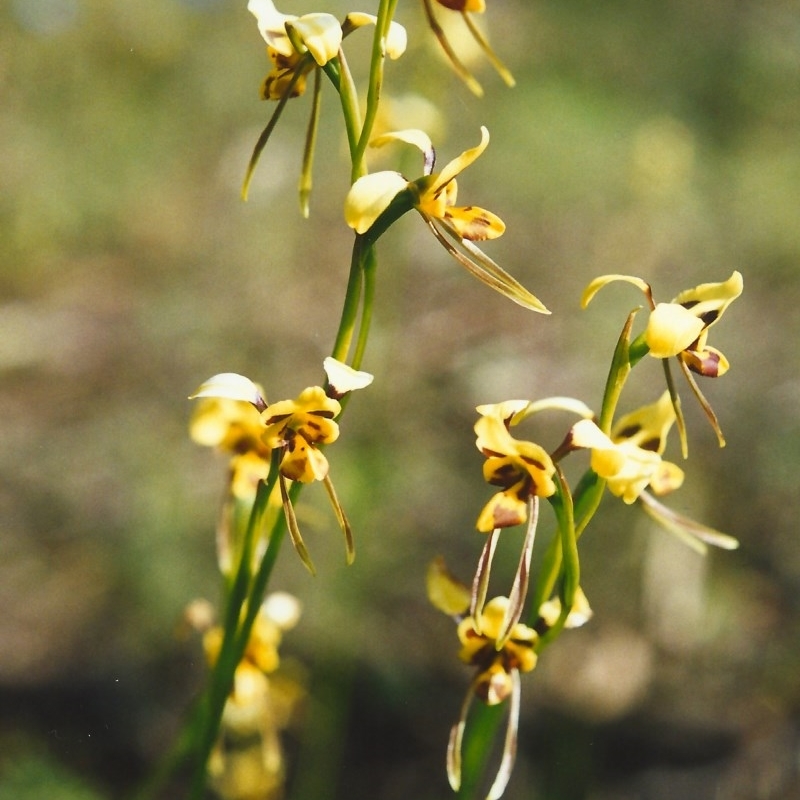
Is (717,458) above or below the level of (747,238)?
below

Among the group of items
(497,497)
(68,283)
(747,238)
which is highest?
(497,497)

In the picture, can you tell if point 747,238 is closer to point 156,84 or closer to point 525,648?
point 156,84

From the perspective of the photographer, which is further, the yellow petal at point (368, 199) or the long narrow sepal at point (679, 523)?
the long narrow sepal at point (679, 523)

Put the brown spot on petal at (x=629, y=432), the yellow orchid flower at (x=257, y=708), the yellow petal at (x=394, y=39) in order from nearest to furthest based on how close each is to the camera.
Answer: the yellow petal at (x=394, y=39) → the brown spot on petal at (x=629, y=432) → the yellow orchid flower at (x=257, y=708)

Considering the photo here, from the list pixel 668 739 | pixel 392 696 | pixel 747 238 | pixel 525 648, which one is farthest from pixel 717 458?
pixel 525 648

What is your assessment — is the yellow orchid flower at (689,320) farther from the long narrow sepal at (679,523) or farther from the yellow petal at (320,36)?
the yellow petal at (320,36)

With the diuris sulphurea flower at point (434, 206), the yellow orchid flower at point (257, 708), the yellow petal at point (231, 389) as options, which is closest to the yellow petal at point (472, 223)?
Result: the diuris sulphurea flower at point (434, 206)
